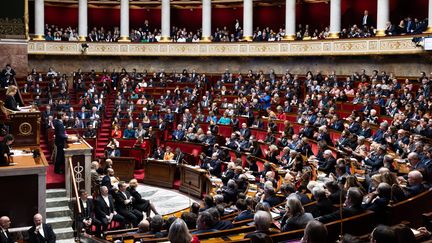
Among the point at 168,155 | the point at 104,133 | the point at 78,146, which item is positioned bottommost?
the point at 168,155

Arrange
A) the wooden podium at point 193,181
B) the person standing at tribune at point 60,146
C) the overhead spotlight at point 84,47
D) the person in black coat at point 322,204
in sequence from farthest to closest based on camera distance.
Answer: the overhead spotlight at point 84,47, the wooden podium at point 193,181, the person standing at tribune at point 60,146, the person in black coat at point 322,204

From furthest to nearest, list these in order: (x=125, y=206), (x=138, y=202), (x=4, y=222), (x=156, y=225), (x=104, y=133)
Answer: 1. (x=104, y=133)
2. (x=138, y=202)
3. (x=125, y=206)
4. (x=4, y=222)
5. (x=156, y=225)

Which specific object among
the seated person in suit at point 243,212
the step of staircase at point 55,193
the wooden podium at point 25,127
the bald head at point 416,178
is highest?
the wooden podium at point 25,127

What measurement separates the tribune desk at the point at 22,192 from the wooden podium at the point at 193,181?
16.6 ft

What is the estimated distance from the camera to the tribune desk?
11.0 meters

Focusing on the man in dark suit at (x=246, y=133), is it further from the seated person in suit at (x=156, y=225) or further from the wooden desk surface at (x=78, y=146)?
the seated person in suit at (x=156, y=225)

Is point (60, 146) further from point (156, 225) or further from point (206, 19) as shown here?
point (206, 19)

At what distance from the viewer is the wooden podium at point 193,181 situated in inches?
609

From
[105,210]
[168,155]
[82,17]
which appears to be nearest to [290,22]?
[82,17]

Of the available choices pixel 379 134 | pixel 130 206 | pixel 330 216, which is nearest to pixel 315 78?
pixel 379 134

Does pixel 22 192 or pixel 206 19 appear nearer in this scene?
pixel 22 192

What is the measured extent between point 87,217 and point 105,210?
449 mm

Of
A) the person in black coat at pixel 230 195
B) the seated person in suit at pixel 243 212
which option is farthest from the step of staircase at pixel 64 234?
the seated person in suit at pixel 243 212

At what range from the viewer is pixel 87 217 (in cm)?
1102
